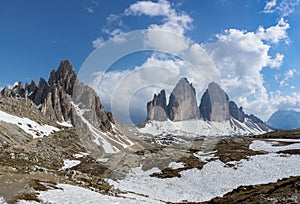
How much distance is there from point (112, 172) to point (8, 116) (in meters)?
65.9

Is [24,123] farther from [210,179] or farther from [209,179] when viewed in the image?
[210,179]

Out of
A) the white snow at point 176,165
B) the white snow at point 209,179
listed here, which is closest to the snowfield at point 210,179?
the white snow at point 209,179

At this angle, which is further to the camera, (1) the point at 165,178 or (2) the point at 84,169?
(2) the point at 84,169

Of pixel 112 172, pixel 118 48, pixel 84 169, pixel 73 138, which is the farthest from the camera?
pixel 73 138

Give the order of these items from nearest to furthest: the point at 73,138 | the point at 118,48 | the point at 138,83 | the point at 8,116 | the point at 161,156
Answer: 1. the point at 118,48
2. the point at 138,83
3. the point at 161,156
4. the point at 8,116
5. the point at 73,138

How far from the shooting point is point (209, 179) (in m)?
55.1

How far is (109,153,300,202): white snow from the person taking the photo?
47469mm

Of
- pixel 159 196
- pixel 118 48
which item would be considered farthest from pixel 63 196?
pixel 118 48

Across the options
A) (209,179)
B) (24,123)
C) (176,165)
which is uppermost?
(24,123)

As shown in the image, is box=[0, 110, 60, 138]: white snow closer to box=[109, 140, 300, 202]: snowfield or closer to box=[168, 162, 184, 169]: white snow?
box=[109, 140, 300, 202]: snowfield

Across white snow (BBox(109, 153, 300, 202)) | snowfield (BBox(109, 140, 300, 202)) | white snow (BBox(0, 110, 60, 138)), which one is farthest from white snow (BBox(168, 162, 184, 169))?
white snow (BBox(0, 110, 60, 138))

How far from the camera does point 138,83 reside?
47906mm

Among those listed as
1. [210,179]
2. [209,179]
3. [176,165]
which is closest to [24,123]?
[176,165]

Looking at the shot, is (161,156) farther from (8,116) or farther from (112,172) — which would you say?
(8,116)
